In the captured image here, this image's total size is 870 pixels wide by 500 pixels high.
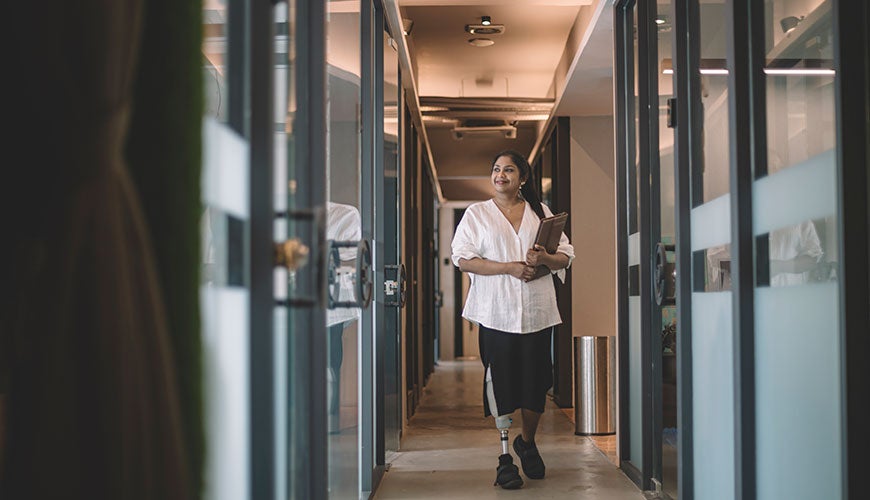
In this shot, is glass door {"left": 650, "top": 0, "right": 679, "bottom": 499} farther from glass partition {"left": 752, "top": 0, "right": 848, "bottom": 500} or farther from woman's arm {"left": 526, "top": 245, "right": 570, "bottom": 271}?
glass partition {"left": 752, "top": 0, "right": 848, "bottom": 500}

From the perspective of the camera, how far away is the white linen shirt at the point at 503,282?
4.28m

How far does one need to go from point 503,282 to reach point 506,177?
0.53 meters

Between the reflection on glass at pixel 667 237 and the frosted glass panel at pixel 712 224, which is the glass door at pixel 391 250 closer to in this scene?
the reflection on glass at pixel 667 237

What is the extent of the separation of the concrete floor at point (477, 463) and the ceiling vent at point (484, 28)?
305 cm

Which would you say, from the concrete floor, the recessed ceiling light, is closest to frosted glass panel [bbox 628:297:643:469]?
the concrete floor

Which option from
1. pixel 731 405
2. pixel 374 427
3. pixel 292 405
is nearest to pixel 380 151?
pixel 374 427

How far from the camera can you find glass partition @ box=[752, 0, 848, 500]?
2113 millimetres

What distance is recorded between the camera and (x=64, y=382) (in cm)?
101

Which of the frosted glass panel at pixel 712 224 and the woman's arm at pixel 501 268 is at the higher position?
the frosted glass panel at pixel 712 224

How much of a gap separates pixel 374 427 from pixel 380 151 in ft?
4.32

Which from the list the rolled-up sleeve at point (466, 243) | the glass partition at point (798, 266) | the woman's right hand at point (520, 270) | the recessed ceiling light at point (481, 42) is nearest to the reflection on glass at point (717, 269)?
the glass partition at point (798, 266)

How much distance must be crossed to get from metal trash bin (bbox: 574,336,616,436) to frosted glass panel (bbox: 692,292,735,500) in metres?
2.66

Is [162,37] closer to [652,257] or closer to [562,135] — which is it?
[652,257]

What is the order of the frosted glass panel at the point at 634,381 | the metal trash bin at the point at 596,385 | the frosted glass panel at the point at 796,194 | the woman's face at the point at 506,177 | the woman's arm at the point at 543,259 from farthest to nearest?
the metal trash bin at the point at 596,385, the woman's face at the point at 506,177, the frosted glass panel at the point at 634,381, the woman's arm at the point at 543,259, the frosted glass panel at the point at 796,194
